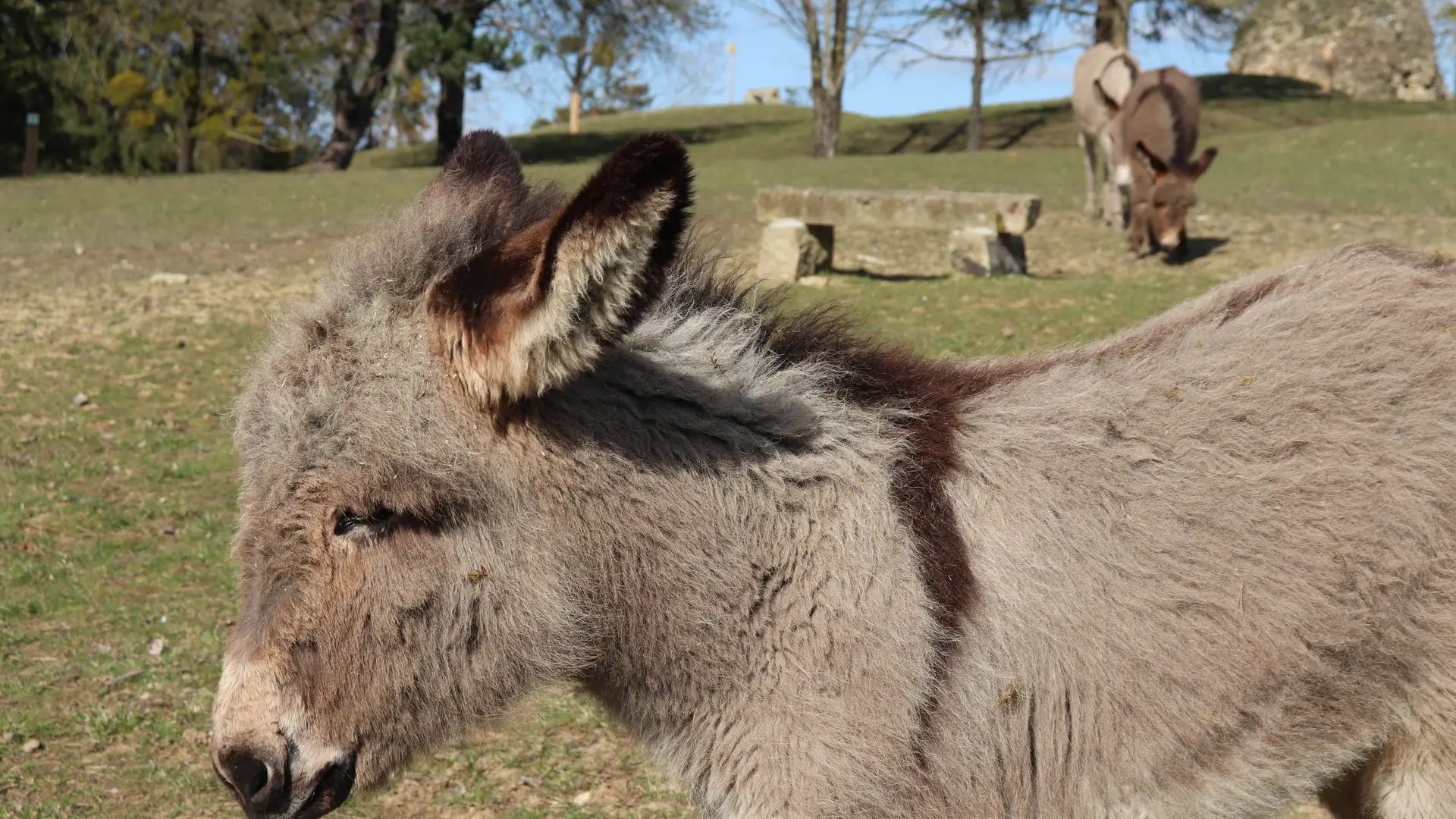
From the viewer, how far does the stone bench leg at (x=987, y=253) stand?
14.9m

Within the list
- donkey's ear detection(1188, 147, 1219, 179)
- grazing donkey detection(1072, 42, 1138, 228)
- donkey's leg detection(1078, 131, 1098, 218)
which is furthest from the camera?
donkey's leg detection(1078, 131, 1098, 218)

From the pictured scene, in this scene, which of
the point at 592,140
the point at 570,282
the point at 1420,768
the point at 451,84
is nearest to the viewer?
the point at 570,282

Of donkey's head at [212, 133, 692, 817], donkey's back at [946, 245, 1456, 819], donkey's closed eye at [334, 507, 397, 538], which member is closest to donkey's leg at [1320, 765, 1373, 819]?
donkey's back at [946, 245, 1456, 819]

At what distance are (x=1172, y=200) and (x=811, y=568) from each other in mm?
14028

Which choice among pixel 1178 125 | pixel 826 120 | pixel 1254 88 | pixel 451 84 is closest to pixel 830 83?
pixel 826 120

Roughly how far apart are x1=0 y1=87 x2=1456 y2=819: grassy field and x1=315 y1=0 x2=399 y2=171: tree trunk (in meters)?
6.29

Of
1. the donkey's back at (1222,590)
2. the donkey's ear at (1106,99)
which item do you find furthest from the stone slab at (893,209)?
the donkey's back at (1222,590)

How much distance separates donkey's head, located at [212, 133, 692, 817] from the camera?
2527mm

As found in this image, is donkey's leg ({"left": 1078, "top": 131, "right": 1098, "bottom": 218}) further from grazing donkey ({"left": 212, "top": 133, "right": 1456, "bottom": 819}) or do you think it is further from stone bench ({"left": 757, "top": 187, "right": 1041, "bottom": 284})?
grazing donkey ({"left": 212, "top": 133, "right": 1456, "bottom": 819})

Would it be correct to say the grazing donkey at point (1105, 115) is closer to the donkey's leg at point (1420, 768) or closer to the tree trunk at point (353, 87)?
the donkey's leg at point (1420, 768)

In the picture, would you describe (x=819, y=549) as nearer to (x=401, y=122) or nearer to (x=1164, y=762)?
(x=1164, y=762)

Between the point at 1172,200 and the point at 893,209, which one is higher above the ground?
the point at 1172,200

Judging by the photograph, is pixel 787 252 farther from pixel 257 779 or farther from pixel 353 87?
pixel 353 87

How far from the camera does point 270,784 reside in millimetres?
2512
